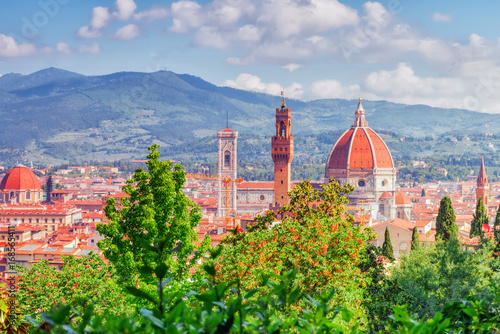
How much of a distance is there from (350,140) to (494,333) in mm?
70004

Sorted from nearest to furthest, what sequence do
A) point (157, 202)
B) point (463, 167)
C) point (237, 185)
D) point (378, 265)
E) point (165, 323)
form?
point (165, 323)
point (157, 202)
point (378, 265)
point (237, 185)
point (463, 167)

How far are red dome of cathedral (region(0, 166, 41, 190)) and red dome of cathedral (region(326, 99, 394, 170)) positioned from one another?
39.5 m

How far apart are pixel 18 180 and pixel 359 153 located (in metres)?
43.3

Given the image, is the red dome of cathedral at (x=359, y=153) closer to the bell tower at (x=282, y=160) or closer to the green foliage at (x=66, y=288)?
the bell tower at (x=282, y=160)

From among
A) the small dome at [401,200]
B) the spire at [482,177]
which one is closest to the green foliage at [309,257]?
the small dome at [401,200]

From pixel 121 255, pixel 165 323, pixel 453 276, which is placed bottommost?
pixel 453 276

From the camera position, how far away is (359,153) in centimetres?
7188

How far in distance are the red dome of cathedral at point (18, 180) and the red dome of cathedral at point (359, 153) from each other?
3955 cm

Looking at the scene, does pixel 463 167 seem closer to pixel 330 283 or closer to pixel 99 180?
pixel 99 180

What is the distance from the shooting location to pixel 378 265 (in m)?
14.0

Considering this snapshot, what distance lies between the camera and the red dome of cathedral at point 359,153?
71.3m

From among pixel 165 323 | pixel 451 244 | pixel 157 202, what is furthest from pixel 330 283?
pixel 165 323

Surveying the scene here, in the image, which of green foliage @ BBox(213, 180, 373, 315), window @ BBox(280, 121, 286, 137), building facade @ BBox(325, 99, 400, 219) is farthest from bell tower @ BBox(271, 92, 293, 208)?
green foliage @ BBox(213, 180, 373, 315)

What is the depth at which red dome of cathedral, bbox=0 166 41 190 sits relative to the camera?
87438 mm
